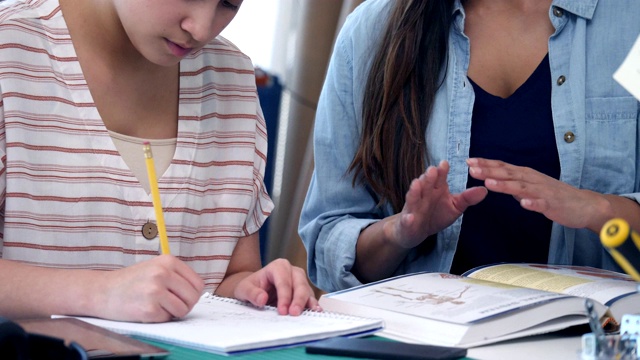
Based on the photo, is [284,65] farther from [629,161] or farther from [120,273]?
[120,273]

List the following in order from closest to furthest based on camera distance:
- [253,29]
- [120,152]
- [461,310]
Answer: [461,310], [120,152], [253,29]

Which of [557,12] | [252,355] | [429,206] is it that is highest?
[557,12]

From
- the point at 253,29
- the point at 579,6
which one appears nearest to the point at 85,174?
the point at 579,6

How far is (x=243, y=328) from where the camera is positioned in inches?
40.0

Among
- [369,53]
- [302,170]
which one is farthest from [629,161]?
[302,170]

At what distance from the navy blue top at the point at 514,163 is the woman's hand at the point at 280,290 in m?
0.50

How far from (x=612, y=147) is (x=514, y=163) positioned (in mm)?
175

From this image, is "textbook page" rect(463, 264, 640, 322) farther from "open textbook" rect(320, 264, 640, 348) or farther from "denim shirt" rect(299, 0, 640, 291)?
"denim shirt" rect(299, 0, 640, 291)

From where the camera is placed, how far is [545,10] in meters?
1.69

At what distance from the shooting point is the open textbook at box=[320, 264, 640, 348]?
1.03 meters

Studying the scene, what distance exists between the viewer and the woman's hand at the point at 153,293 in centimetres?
102

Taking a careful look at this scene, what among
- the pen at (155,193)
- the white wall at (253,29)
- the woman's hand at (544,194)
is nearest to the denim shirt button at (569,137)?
the woman's hand at (544,194)

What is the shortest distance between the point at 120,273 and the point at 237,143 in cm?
48

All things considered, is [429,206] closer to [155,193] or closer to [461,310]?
[461,310]
